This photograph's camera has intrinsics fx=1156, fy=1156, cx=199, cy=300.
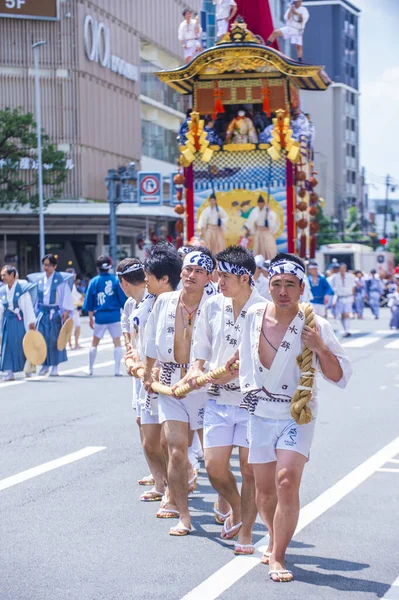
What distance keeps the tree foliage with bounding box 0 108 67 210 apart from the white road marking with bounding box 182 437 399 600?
117 feet

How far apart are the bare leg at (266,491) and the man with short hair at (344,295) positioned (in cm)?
2013

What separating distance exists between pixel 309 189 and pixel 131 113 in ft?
124

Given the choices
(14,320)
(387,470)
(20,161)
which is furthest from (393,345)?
(20,161)

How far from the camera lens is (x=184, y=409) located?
729 cm

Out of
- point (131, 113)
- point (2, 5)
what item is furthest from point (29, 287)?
point (131, 113)

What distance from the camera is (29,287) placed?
672 inches

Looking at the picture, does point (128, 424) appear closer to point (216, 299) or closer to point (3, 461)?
point (3, 461)

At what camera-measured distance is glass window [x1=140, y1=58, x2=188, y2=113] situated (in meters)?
60.7

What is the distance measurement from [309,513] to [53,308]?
10.5 m

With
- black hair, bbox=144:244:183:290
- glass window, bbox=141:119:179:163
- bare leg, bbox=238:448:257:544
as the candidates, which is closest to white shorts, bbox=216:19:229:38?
black hair, bbox=144:244:183:290

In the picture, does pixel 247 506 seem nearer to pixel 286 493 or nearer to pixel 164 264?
pixel 286 493

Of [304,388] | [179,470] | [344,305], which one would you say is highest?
[304,388]

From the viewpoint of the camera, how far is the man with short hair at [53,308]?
17.5m

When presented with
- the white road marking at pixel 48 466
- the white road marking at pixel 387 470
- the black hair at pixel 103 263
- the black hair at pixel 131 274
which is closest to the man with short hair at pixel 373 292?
the black hair at pixel 103 263
